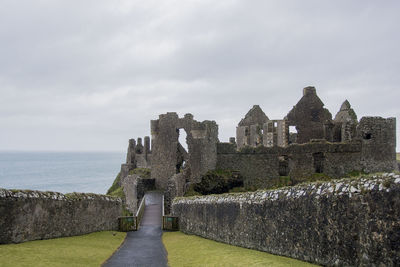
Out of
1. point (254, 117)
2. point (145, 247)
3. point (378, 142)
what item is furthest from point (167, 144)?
point (145, 247)

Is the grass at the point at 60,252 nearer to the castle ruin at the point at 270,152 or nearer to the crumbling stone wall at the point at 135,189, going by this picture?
the castle ruin at the point at 270,152

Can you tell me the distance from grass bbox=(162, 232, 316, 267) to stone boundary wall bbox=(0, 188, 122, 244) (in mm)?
4206

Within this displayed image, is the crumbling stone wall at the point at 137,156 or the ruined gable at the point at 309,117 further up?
the ruined gable at the point at 309,117

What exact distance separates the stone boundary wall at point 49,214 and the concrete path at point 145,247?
2.12 m

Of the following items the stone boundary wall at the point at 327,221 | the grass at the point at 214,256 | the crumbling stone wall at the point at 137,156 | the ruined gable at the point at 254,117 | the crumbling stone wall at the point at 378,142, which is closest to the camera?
the stone boundary wall at the point at 327,221

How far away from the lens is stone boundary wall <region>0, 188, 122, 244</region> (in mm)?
13266

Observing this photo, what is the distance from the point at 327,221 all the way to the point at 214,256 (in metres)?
4.99

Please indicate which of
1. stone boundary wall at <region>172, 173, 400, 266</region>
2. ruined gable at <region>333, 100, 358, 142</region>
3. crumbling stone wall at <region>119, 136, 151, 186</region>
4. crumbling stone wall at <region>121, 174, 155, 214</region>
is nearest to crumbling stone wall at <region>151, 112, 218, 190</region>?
crumbling stone wall at <region>121, 174, 155, 214</region>

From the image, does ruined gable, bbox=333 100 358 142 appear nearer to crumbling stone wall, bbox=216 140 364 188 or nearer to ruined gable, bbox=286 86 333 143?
ruined gable, bbox=286 86 333 143

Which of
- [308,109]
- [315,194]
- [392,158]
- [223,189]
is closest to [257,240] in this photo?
[315,194]

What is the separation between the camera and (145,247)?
56.6 feet

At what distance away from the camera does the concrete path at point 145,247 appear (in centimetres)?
1341

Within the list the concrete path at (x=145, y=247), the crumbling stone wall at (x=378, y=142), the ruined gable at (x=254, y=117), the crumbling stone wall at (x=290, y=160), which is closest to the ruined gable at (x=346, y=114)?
the crumbling stone wall at (x=378, y=142)

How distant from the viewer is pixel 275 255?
473 inches
